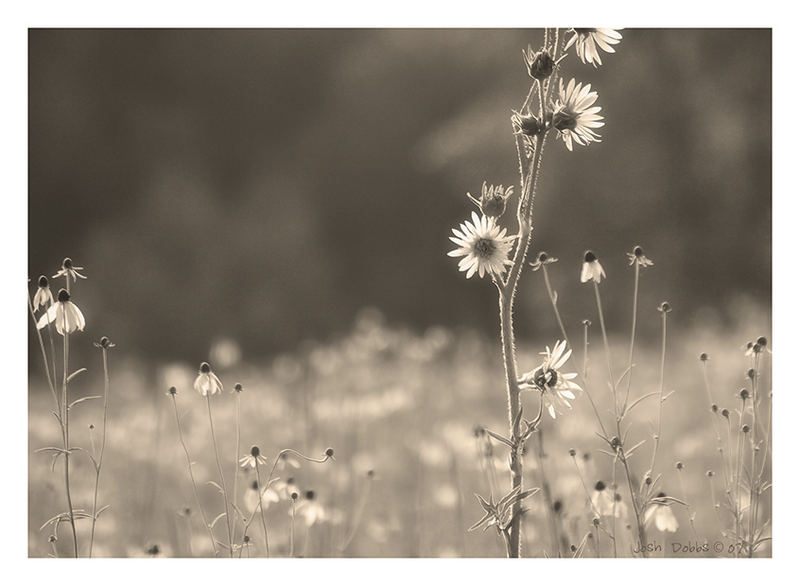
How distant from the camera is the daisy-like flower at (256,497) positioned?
1536 millimetres

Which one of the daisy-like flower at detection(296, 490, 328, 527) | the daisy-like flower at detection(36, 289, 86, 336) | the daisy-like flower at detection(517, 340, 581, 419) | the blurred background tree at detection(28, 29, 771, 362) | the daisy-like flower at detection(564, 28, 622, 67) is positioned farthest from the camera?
the blurred background tree at detection(28, 29, 771, 362)

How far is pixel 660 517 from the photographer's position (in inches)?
57.9

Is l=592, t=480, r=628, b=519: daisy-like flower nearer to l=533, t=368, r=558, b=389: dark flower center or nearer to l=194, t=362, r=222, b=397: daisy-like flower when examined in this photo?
l=533, t=368, r=558, b=389: dark flower center

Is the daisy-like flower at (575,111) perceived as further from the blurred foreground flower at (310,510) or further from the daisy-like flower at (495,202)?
the blurred foreground flower at (310,510)

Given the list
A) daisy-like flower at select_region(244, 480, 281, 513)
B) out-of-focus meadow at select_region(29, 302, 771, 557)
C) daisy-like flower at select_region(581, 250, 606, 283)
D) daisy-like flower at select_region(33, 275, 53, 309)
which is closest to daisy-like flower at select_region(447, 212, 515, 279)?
daisy-like flower at select_region(581, 250, 606, 283)

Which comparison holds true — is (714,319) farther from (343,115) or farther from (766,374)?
(343,115)

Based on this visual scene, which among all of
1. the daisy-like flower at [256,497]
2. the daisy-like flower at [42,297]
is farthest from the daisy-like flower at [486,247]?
the daisy-like flower at [42,297]

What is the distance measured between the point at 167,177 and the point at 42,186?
38 cm

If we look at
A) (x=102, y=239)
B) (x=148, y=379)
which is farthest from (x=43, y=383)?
(x=148, y=379)

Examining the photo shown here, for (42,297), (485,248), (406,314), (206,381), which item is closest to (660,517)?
(485,248)

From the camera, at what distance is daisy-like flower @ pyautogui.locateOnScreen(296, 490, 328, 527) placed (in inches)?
62.2

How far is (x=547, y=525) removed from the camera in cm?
152

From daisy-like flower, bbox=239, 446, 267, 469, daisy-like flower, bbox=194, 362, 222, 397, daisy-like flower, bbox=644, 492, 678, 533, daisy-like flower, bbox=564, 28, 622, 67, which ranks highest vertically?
daisy-like flower, bbox=564, 28, 622, 67
